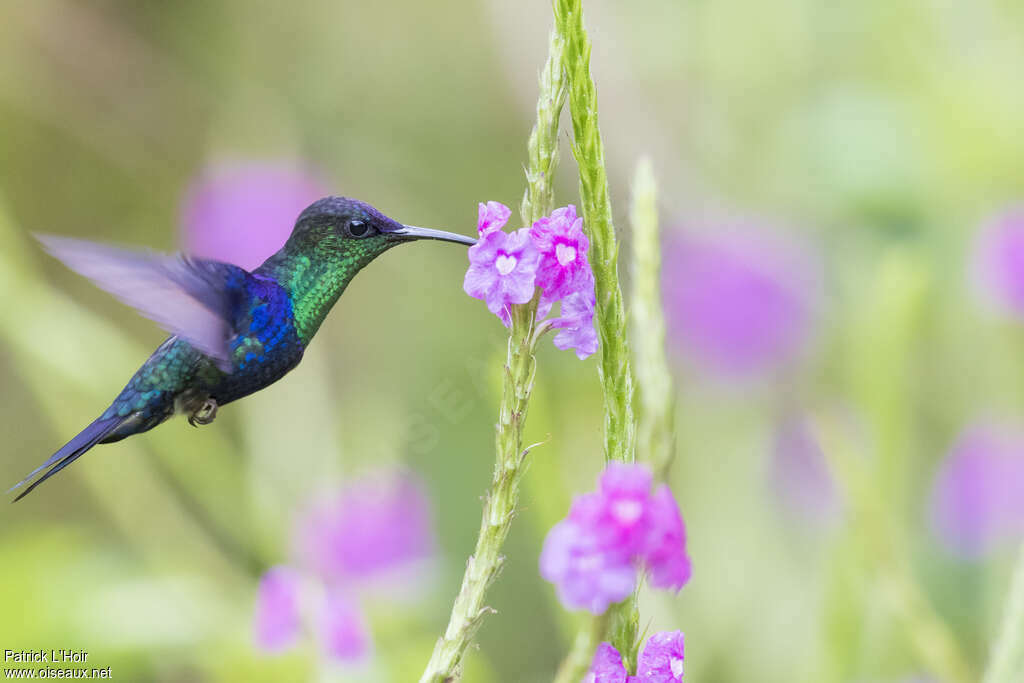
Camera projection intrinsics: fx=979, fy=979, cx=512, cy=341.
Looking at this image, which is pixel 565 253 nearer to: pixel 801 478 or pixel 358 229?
pixel 358 229

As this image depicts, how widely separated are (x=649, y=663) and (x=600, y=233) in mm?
449

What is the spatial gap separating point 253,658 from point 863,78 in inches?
122

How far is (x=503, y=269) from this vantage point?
1076 millimetres

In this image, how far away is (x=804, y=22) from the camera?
3.80 metres

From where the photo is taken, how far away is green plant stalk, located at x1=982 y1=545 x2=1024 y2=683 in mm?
1319

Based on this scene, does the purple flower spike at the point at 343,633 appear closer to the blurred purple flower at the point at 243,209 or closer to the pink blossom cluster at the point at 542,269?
the blurred purple flower at the point at 243,209

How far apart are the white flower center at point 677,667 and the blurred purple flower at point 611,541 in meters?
0.21

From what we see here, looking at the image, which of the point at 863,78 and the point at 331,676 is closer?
the point at 331,676

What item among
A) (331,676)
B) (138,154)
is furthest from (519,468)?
(138,154)

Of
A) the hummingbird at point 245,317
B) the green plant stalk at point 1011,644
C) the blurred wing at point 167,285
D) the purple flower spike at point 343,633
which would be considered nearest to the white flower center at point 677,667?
the green plant stalk at point 1011,644

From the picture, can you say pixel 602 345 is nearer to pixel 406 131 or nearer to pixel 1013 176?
pixel 1013 176

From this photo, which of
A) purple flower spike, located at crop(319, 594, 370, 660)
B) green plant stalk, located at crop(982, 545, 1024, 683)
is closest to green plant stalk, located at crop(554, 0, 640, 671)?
green plant stalk, located at crop(982, 545, 1024, 683)

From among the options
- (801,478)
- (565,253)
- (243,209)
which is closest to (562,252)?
(565,253)

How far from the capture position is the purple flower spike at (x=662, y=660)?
3.22 ft
